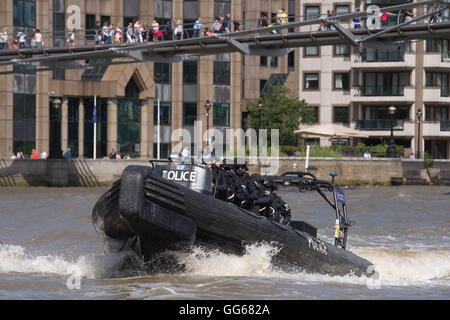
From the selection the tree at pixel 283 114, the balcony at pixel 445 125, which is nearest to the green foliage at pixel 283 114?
the tree at pixel 283 114

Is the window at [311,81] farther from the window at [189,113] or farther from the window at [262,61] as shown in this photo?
the window at [189,113]

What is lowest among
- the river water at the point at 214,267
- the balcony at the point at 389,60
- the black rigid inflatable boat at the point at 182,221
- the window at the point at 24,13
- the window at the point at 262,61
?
the river water at the point at 214,267

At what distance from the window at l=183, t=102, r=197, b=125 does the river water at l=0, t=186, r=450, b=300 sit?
29.9 meters

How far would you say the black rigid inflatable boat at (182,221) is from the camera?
11.4 meters

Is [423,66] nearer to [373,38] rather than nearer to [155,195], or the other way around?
[373,38]

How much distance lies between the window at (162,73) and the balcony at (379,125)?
41.3 ft

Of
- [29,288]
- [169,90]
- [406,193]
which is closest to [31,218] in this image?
[29,288]

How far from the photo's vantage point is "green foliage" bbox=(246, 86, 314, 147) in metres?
52.6

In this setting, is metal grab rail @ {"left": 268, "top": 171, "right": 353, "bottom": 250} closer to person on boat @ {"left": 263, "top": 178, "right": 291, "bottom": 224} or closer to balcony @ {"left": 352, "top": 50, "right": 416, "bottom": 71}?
person on boat @ {"left": 263, "top": 178, "right": 291, "bottom": 224}

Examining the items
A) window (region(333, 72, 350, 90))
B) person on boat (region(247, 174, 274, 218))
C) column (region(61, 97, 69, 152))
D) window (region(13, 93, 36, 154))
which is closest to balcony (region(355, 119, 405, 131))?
window (region(333, 72, 350, 90))

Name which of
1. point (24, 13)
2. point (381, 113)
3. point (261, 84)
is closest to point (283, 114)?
point (381, 113)

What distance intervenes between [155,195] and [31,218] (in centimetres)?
1434
